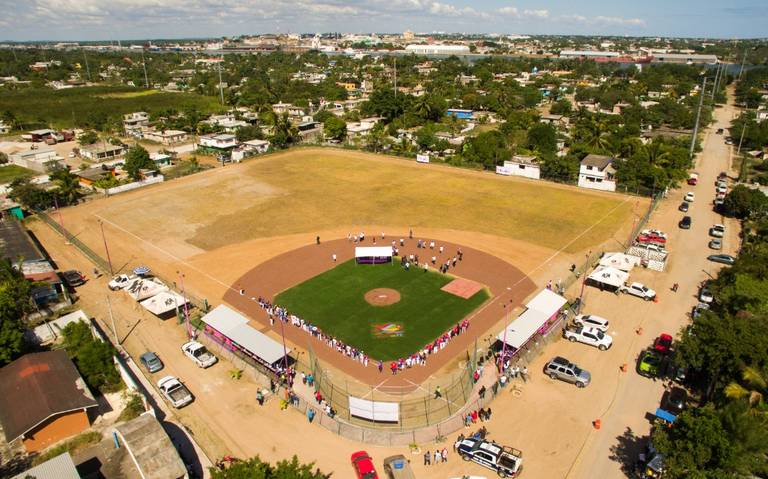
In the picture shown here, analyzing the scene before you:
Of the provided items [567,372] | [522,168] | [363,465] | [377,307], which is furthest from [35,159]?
[567,372]

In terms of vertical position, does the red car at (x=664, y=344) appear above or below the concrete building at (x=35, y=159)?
below

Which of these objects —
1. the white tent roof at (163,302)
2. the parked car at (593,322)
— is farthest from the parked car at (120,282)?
the parked car at (593,322)

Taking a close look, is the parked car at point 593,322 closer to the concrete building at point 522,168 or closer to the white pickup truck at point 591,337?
the white pickup truck at point 591,337

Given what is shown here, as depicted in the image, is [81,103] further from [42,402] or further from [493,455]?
[493,455]

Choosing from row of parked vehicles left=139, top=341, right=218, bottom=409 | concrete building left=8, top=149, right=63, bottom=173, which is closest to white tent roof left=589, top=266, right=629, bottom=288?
row of parked vehicles left=139, top=341, right=218, bottom=409

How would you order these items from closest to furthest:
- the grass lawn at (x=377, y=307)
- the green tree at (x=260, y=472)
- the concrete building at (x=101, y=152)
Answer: the green tree at (x=260, y=472) → the grass lawn at (x=377, y=307) → the concrete building at (x=101, y=152)

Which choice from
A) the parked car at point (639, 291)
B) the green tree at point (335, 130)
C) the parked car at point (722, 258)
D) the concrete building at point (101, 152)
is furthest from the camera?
the green tree at point (335, 130)

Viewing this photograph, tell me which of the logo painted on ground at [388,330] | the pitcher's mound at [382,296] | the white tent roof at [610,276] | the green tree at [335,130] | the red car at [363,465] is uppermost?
the green tree at [335,130]
